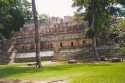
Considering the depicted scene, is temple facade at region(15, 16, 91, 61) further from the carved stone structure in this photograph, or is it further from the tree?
the tree

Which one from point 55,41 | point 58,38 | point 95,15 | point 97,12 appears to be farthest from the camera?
point 58,38

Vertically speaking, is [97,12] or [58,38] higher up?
[97,12]

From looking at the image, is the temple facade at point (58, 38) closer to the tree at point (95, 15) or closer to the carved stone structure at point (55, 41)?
the carved stone structure at point (55, 41)

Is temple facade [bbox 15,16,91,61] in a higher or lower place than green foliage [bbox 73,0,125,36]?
lower

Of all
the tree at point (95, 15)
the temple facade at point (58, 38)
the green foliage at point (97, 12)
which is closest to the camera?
the tree at point (95, 15)

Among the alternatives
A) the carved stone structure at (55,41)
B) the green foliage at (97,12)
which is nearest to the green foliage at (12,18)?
the carved stone structure at (55,41)

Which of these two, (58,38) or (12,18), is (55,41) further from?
(12,18)

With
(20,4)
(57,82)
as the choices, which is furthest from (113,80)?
(20,4)

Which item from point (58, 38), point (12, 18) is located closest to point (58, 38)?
point (58, 38)

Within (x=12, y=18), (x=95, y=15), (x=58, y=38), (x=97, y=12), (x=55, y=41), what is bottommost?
(x=55, y=41)

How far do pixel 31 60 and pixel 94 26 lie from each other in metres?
8.94

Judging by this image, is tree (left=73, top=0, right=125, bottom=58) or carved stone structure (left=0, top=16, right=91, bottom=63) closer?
tree (left=73, top=0, right=125, bottom=58)

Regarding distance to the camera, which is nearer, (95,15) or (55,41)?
(95,15)

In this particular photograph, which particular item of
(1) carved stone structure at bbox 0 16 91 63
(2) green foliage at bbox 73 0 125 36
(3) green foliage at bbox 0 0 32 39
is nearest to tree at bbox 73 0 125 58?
(2) green foliage at bbox 73 0 125 36
